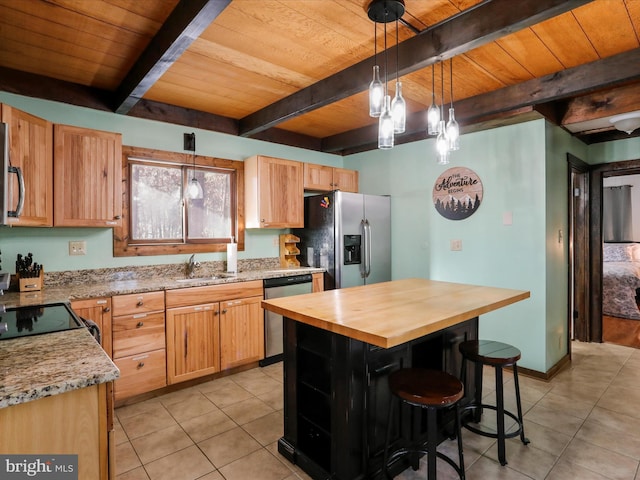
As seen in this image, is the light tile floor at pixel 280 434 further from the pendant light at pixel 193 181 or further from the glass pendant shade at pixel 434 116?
the glass pendant shade at pixel 434 116

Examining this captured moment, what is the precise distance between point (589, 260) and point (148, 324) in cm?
481

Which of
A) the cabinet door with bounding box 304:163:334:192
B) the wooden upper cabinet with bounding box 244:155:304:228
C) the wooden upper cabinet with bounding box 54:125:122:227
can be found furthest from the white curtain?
the wooden upper cabinet with bounding box 54:125:122:227

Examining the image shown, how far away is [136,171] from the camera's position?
3328mm

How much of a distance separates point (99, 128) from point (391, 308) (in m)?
2.86

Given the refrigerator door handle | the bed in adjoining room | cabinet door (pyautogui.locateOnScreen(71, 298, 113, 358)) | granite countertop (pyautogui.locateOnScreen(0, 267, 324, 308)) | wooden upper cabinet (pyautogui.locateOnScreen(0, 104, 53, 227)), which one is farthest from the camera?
the bed in adjoining room

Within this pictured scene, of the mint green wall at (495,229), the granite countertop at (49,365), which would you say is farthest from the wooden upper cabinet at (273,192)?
the granite countertop at (49,365)

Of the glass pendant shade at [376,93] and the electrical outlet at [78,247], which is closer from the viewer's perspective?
the glass pendant shade at [376,93]

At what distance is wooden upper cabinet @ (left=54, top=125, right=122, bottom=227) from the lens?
2652 millimetres

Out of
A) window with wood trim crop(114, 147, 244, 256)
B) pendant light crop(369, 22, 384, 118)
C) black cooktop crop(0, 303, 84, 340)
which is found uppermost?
pendant light crop(369, 22, 384, 118)

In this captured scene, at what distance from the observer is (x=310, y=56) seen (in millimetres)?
2453

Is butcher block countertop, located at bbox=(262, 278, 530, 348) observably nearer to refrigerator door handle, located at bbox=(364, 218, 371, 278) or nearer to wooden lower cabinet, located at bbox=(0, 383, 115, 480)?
wooden lower cabinet, located at bbox=(0, 383, 115, 480)

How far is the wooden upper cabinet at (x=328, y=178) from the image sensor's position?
168 inches

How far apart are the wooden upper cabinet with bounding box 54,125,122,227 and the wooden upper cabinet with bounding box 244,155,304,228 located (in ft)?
4.25

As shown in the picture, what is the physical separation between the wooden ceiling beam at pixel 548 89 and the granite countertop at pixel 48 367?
128 inches
